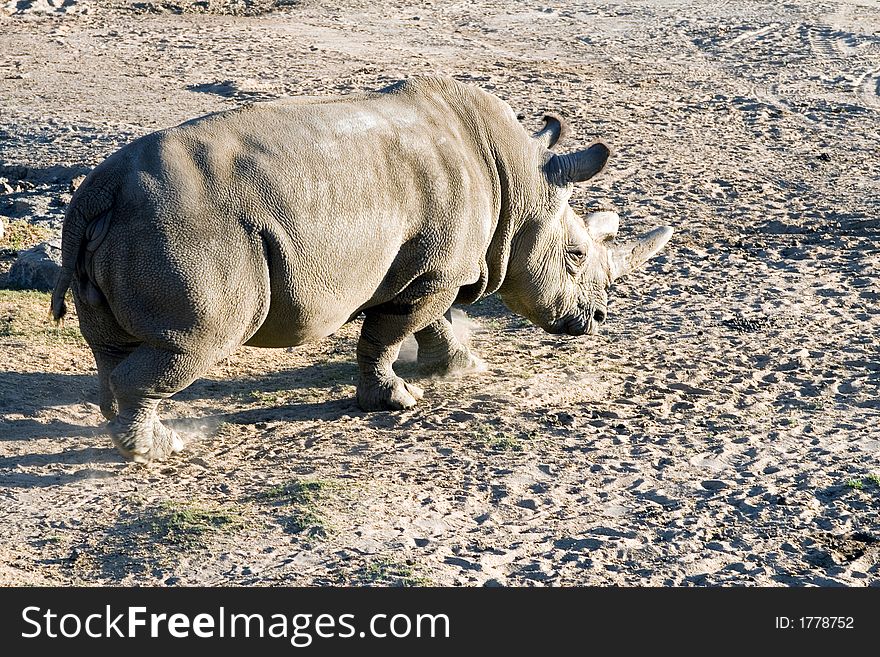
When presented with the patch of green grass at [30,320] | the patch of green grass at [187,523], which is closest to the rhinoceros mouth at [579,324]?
the patch of green grass at [187,523]

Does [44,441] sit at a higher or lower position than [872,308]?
lower

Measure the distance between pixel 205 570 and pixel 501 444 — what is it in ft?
6.30

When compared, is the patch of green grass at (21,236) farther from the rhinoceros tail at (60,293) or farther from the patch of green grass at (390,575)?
the patch of green grass at (390,575)

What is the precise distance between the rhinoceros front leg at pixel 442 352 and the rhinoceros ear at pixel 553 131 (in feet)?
4.03

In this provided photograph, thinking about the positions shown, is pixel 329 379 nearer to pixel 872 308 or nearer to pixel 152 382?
pixel 152 382

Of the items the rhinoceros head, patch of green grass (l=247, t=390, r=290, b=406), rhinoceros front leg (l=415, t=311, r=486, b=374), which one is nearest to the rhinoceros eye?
the rhinoceros head

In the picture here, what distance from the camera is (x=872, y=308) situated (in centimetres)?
880

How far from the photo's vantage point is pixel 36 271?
9023 millimetres

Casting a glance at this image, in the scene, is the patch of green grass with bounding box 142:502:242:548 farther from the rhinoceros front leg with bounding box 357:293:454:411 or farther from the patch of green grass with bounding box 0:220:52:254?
the patch of green grass with bounding box 0:220:52:254

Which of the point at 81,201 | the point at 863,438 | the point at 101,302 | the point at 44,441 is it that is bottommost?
the point at 44,441

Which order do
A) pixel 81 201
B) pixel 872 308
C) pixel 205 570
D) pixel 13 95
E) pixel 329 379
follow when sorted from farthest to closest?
pixel 13 95, pixel 872 308, pixel 329 379, pixel 81 201, pixel 205 570

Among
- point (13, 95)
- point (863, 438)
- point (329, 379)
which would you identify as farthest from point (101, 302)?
point (13, 95)

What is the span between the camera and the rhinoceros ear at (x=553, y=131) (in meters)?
7.48

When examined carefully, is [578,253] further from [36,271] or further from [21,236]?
[21,236]
